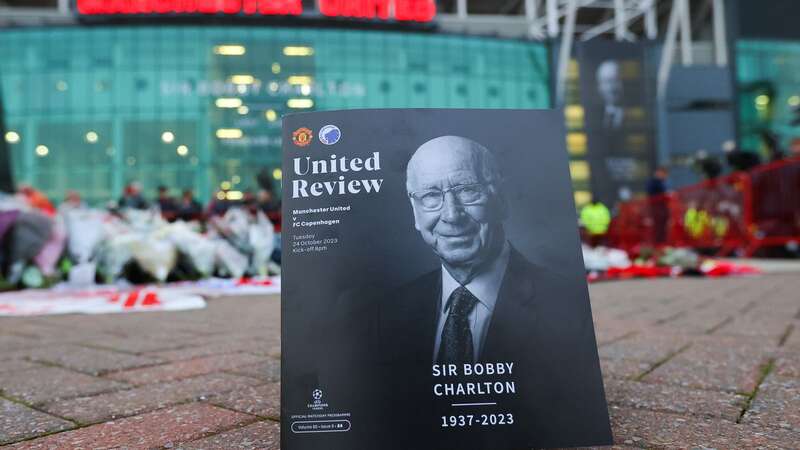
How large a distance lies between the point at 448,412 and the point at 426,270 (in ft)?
0.88

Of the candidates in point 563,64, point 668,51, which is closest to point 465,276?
point 563,64

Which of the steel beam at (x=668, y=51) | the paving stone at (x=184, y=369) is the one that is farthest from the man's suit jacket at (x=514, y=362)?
the steel beam at (x=668, y=51)

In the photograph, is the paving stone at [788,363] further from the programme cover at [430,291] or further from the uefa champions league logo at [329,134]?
the uefa champions league logo at [329,134]

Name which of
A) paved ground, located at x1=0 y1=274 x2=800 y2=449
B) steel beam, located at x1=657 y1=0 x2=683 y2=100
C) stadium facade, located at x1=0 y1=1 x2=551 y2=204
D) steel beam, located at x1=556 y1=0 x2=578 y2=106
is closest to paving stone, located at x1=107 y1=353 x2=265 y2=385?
paved ground, located at x1=0 y1=274 x2=800 y2=449

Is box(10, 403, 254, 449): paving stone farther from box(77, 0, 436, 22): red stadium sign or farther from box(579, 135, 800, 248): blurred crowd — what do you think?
box(77, 0, 436, 22): red stadium sign

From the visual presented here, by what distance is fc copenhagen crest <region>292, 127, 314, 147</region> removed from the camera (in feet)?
3.86

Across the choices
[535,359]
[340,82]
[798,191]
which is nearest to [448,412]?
[535,359]

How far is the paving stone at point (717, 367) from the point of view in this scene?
1.78 metres

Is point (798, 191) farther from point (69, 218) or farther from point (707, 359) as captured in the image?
point (69, 218)

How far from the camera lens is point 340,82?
3112 centimetres

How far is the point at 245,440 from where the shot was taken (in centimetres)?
130

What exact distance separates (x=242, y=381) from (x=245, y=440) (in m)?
0.64

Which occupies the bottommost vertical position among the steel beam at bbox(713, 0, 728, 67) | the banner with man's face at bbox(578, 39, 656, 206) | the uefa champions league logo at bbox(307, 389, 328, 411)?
the uefa champions league logo at bbox(307, 389, 328, 411)

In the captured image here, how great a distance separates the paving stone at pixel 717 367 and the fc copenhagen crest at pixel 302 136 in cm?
134
